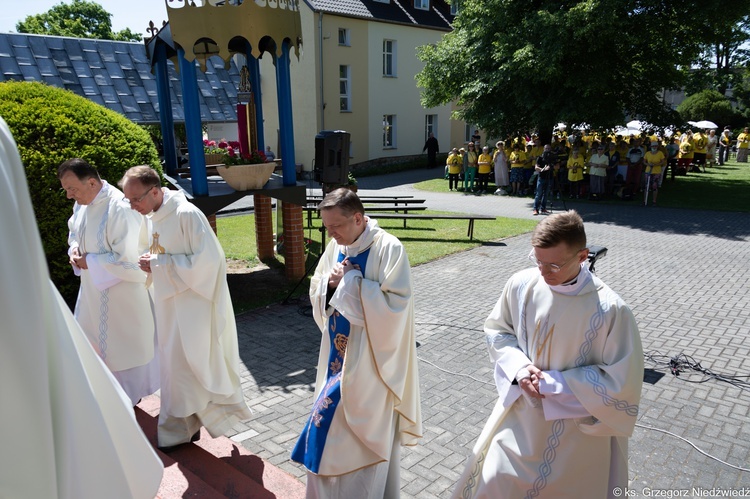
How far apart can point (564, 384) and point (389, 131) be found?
92.4 ft

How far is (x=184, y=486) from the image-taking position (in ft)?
11.6

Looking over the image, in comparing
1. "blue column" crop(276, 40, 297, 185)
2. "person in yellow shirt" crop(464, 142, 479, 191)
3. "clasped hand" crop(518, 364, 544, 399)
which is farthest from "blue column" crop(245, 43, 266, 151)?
"person in yellow shirt" crop(464, 142, 479, 191)

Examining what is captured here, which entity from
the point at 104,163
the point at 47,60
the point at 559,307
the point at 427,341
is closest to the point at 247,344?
the point at 427,341

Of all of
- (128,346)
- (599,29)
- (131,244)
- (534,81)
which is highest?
(599,29)

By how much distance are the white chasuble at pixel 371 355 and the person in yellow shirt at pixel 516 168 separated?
A: 17.6 meters

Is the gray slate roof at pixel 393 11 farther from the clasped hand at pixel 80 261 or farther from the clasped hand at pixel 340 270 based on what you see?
the clasped hand at pixel 340 270

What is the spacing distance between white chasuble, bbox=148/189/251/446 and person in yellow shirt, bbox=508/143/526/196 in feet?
56.5

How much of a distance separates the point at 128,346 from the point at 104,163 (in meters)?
3.79

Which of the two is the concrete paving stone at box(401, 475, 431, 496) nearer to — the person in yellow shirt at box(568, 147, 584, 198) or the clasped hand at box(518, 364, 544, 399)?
the clasped hand at box(518, 364, 544, 399)

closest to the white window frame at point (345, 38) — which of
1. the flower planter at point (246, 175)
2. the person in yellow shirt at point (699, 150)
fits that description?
the person in yellow shirt at point (699, 150)

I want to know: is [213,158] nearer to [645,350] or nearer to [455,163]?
[645,350]

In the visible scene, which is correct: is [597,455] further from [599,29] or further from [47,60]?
[599,29]

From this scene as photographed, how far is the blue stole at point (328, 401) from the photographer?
10.4ft

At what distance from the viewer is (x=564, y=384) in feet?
8.66
